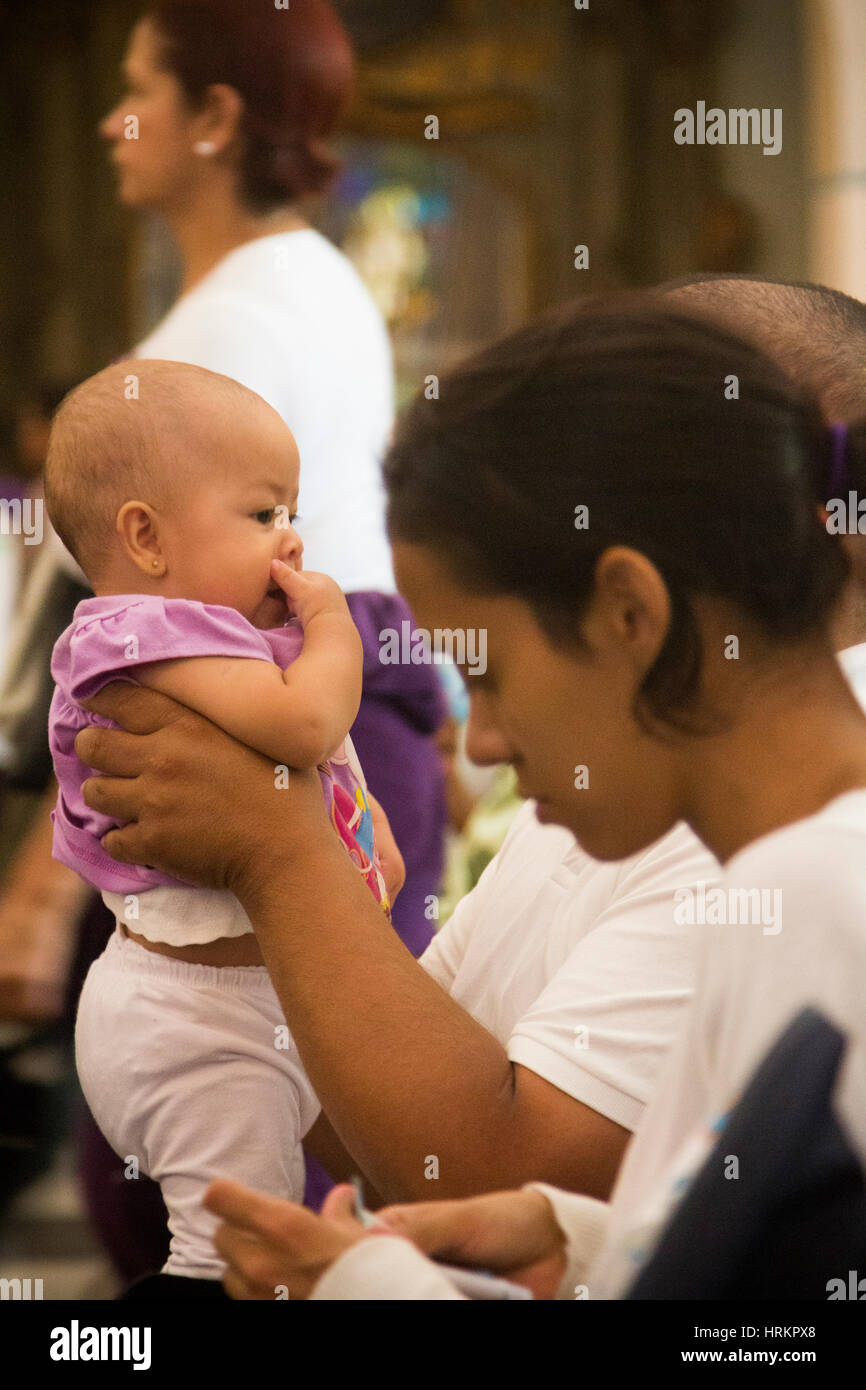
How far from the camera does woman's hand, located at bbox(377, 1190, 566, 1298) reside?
2.87 feet

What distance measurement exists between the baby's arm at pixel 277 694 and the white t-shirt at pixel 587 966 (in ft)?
0.67

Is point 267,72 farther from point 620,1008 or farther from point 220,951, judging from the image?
point 620,1008

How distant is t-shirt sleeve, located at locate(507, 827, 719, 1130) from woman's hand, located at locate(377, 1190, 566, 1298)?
0.12m

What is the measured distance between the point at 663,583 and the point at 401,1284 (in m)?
0.38

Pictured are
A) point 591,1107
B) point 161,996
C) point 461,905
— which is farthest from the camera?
point 461,905

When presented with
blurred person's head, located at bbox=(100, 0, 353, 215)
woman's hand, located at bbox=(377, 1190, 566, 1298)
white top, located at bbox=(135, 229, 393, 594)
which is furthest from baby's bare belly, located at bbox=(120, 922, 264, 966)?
blurred person's head, located at bbox=(100, 0, 353, 215)

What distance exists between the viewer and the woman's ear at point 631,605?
834mm

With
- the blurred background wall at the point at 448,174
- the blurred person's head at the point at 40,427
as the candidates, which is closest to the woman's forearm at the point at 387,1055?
the blurred person's head at the point at 40,427

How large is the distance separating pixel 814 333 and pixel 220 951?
63 cm

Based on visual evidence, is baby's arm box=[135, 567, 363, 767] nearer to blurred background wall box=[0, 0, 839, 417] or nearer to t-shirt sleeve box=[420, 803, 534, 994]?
t-shirt sleeve box=[420, 803, 534, 994]

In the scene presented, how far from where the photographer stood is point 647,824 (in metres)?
0.90
